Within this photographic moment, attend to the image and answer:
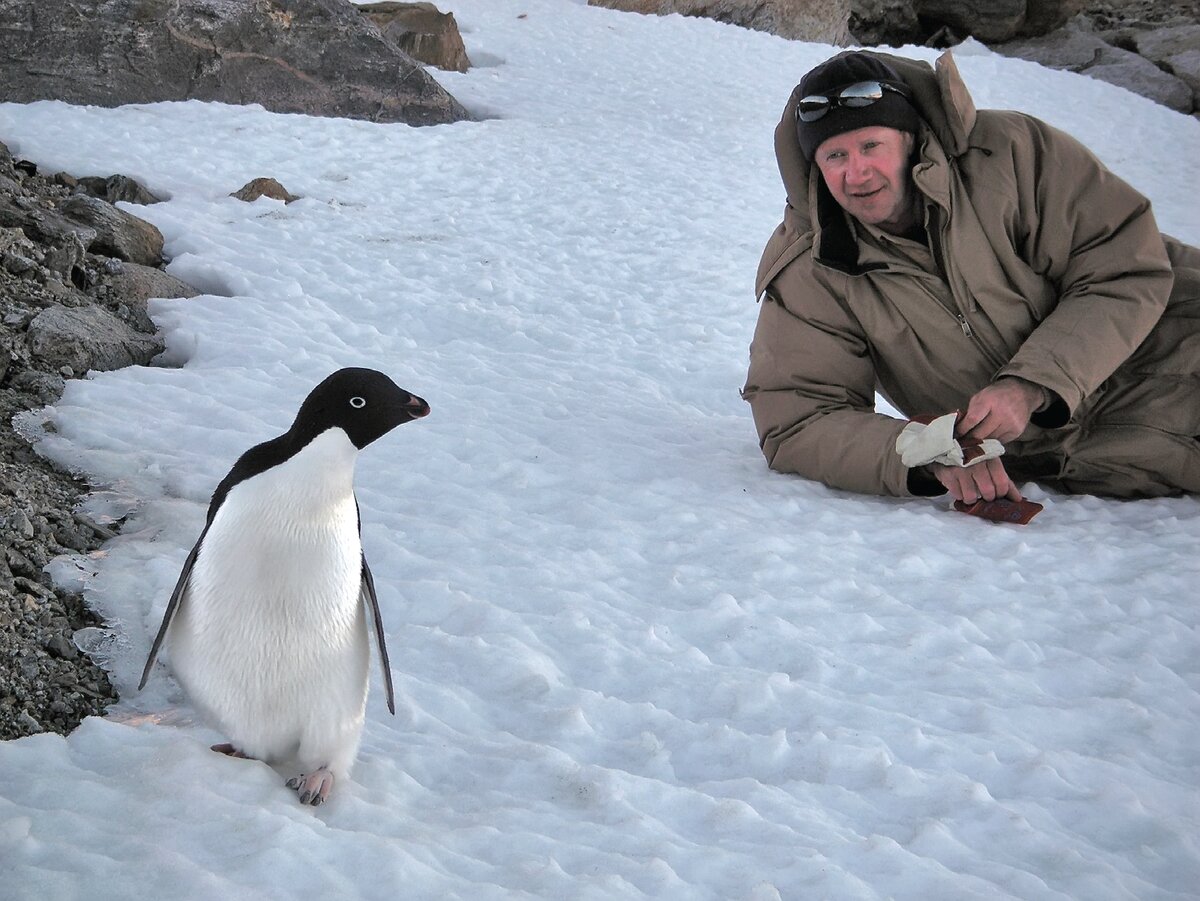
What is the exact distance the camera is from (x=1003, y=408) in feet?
10.6

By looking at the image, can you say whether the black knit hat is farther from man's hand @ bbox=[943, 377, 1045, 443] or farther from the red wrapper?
the red wrapper

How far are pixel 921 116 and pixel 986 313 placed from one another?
65cm

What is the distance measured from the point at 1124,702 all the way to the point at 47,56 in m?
8.25

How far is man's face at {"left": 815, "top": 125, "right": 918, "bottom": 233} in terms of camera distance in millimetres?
3275

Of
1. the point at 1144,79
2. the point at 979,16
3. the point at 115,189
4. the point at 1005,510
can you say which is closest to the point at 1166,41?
the point at 1144,79

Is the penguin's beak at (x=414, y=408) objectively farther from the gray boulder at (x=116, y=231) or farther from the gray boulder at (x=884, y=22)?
the gray boulder at (x=884, y=22)

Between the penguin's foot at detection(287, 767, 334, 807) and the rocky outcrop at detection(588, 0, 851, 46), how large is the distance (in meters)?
14.7

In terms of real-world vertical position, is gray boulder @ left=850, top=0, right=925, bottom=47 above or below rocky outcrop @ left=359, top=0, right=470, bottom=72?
above

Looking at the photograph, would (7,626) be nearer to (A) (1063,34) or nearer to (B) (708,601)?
(B) (708,601)

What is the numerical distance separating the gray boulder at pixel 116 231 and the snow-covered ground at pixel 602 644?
20 cm

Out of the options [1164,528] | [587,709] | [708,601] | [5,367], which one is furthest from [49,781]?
[1164,528]

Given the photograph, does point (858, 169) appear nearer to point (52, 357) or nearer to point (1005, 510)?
point (1005, 510)

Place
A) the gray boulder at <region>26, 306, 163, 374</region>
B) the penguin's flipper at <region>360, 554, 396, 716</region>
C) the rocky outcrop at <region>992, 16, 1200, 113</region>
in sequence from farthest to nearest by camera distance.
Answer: the rocky outcrop at <region>992, 16, 1200, 113</region> < the gray boulder at <region>26, 306, 163, 374</region> < the penguin's flipper at <region>360, 554, 396, 716</region>

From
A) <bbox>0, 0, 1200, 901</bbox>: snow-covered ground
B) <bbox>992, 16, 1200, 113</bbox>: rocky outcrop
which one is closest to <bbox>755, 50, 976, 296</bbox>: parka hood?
<bbox>0, 0, 1200, 901</bbox>: snow-covered ground
